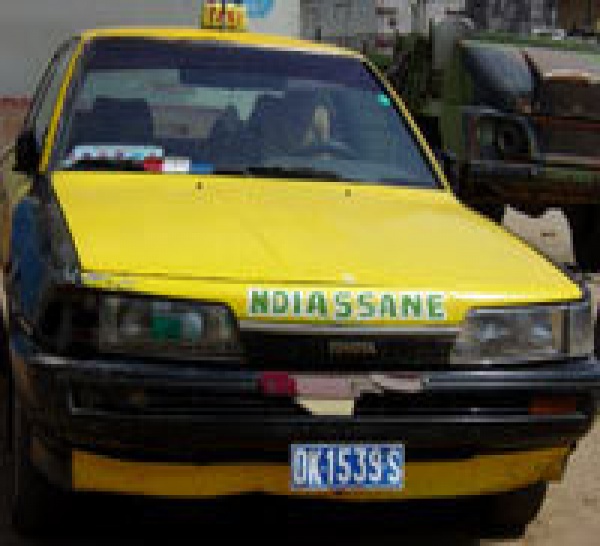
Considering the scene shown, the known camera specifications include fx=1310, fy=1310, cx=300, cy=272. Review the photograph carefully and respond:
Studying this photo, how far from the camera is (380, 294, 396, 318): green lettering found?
10.7ft

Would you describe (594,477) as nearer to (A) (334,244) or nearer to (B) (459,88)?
(A) (334,244)

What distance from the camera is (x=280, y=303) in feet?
10.5

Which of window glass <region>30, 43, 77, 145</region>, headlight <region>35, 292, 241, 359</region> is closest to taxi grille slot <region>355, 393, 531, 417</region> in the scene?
headlight <region>35, 292, 241, 359</region>

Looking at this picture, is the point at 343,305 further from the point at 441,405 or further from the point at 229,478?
the point at 229,478

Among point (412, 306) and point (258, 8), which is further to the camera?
point (258, 8)

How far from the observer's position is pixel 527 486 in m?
3.81

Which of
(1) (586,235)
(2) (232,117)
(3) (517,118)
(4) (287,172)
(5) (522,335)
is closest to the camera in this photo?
(5) (522,335)

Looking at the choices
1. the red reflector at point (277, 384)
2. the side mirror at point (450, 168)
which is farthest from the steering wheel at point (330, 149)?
the red reflector at point (277, 384)

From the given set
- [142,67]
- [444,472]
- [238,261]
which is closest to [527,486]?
[444,472]

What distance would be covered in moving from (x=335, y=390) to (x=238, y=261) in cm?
42

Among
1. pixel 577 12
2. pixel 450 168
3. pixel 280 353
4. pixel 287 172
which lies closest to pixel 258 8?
pixel 450 168

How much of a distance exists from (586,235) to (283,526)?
6.65 m

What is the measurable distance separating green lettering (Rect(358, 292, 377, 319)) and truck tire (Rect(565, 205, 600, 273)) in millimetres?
6896

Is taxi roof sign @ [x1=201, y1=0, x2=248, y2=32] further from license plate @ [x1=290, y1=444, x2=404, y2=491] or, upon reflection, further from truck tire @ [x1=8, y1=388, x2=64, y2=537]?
license plate @ [x1=290, y1=444, x2=404, y2=491]
